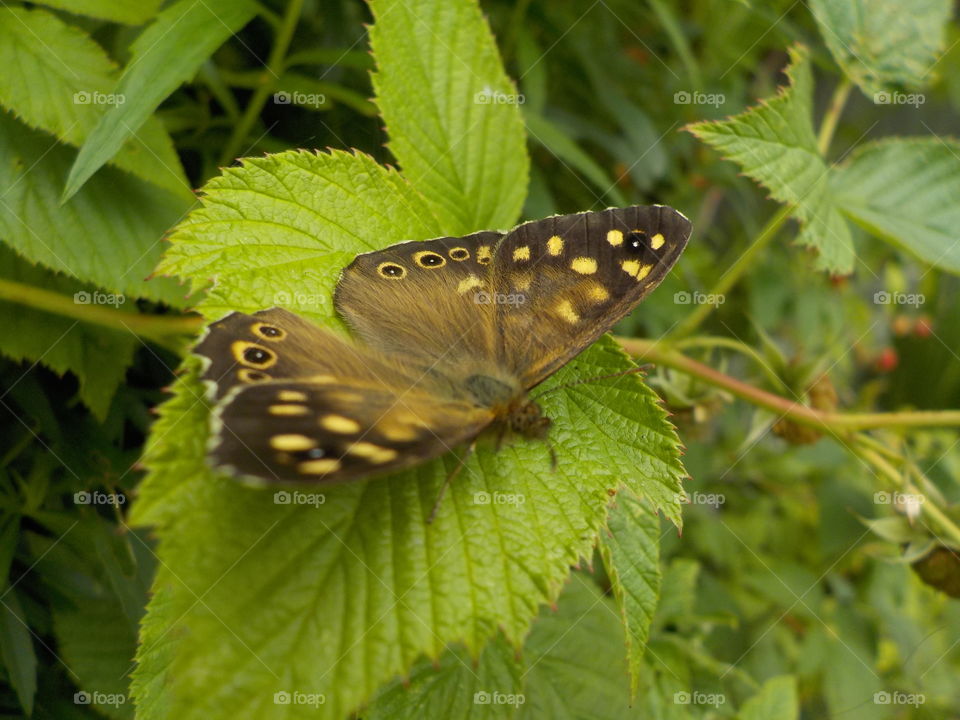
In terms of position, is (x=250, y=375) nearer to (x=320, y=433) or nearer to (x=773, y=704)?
(x=320, y=433)

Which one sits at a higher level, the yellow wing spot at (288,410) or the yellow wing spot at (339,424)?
the yellow wing spot at (288,410)

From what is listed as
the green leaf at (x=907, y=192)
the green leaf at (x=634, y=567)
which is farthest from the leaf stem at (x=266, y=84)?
the green leaf at (x=907, y=192)

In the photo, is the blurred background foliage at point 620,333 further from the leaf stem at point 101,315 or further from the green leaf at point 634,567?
the green leaf at point 634,567

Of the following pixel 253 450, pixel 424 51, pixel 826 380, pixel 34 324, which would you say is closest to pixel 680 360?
pixel 826 380

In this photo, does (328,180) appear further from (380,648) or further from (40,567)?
(40,567)

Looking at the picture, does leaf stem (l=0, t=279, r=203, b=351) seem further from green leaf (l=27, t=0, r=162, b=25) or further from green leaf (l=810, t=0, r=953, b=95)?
green leaf (l=810, t=0, r=953, b=95)

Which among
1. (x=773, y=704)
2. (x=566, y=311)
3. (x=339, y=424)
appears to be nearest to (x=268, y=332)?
(x=339, y=424)

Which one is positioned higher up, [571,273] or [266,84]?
[266,84]

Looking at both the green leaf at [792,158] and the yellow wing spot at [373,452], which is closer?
the yellow wing spot at [373,452]

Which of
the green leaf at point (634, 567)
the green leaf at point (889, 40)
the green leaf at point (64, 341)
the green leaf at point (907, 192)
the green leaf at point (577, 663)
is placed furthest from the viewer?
the green leaf at point (889, 40)
